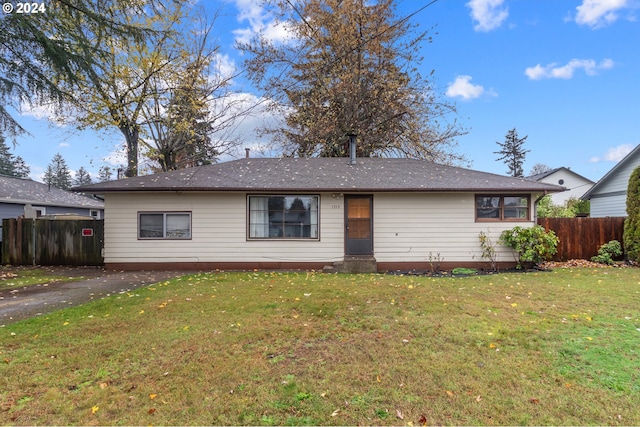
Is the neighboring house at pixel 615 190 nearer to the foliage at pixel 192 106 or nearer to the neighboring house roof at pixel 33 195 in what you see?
the foliage at pixel 192 106

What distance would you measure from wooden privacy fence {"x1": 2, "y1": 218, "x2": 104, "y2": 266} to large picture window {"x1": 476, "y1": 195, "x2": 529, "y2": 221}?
1260cm

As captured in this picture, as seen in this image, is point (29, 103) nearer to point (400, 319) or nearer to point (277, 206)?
point (277, 206)

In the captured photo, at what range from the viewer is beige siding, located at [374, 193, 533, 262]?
10.1 metres

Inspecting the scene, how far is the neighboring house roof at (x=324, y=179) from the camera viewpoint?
9625mm

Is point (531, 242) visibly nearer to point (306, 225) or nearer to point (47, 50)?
point (306, 225)

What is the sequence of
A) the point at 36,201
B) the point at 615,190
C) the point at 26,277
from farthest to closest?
the point at 36,201 < the point at 615,190 < the point at 26,277

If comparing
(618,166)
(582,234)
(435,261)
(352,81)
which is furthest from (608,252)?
(352,81)

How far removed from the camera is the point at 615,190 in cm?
1638

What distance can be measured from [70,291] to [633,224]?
15.8m

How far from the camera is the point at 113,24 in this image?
25.0 feet

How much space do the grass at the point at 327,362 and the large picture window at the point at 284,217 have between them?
14.4 feet

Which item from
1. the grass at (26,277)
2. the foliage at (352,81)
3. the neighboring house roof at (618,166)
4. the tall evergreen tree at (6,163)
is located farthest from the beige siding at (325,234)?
the tall evergreen tree at (6,163)

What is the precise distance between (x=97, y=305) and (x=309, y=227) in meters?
5.93

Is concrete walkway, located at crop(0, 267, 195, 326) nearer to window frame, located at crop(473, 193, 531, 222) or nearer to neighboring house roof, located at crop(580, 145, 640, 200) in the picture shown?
window frame, located at crop(473, 193, 531, 222)
